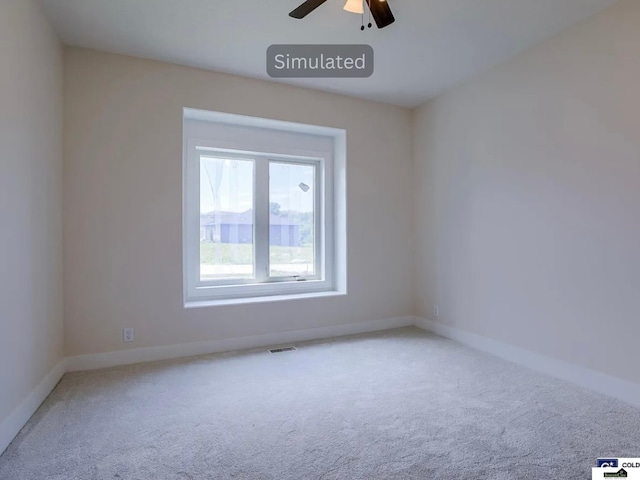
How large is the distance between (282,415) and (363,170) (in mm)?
2815

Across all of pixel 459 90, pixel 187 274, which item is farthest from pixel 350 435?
pixel 459 90

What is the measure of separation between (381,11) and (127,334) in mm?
3164

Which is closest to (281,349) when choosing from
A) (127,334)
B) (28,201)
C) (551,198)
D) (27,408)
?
(127,334)

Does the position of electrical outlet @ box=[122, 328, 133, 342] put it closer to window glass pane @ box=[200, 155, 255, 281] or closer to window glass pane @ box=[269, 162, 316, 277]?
window glass pane @ box=[200, 155, 255, 281]

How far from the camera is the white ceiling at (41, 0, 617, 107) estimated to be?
2.39 meters

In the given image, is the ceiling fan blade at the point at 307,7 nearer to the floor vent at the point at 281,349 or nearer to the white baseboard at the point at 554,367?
the floor vent at the point at 281,349

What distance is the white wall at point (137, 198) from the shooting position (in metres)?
2.86

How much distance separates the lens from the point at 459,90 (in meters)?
3.63

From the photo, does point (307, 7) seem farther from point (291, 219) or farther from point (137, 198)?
point (291, 219)

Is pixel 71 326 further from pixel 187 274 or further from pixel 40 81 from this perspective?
pixel 40 81

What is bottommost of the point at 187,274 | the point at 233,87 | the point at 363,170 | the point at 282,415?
the point at 282,415

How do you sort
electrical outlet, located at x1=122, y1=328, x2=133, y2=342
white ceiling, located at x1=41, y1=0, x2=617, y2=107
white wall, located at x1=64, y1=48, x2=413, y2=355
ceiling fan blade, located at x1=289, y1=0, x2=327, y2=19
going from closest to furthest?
ceiling fan blade, located at x1=289, y1=0, x2=327, y2=19, white ceiling, located at x1=41, y1=0, x2=617, y2=107, white wall, located at x1=64, y1=48, x2=413, y2=355, electrical outlet, located at x1=122, y1=328, x2=133, y2=342

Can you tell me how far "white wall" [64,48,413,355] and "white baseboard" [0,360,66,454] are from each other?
33cm

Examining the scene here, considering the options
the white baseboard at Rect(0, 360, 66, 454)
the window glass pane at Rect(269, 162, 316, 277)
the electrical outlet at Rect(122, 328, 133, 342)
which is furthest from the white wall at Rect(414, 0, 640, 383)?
the white baseboard at Rect(0, 360, 66, 454)
